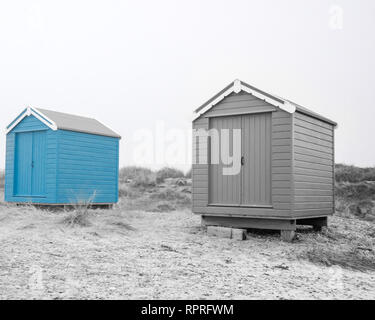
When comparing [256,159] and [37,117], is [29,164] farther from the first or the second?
[256,159]

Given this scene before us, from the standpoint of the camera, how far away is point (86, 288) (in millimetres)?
5324

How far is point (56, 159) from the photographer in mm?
13445

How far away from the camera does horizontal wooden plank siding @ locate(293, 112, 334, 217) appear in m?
9.51

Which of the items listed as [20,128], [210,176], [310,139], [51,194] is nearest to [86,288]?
[210,176]

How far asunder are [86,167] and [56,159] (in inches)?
55.6

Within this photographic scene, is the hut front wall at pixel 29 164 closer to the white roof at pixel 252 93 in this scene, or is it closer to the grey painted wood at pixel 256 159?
the white roof at pixel 252 93

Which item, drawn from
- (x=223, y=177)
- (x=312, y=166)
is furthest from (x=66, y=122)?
(x=312, y=166)

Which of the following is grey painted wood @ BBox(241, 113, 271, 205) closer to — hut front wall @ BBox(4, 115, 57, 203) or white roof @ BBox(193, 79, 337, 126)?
white roof @ BBox(193, 79, 337, 126)

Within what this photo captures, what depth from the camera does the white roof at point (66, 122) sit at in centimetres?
1379

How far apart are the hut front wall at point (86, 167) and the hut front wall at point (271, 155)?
4020mm

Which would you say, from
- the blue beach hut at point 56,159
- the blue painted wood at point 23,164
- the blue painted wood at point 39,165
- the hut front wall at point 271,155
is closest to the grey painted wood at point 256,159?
the hut front wall at point 271,155

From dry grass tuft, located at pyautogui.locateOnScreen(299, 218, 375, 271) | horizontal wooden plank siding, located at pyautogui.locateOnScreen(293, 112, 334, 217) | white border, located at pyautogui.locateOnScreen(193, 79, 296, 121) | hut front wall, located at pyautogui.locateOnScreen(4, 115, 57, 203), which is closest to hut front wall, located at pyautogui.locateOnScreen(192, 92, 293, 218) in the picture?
white border, located at pyautogui.locateOnScreen(193, 79, 296, 121)

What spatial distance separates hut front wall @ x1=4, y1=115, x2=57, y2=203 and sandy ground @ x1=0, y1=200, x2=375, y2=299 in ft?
Answer: 11.0
